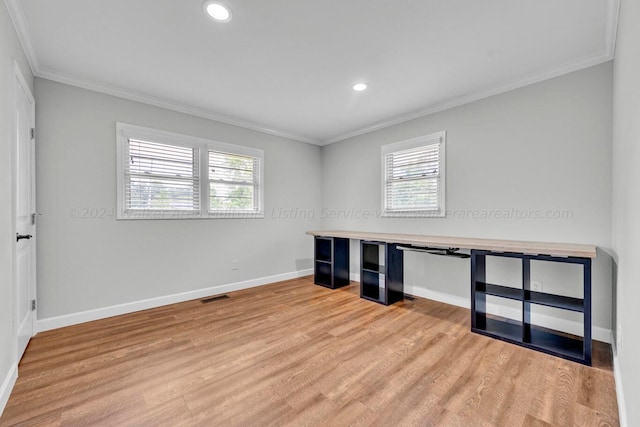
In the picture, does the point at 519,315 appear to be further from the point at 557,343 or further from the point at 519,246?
the point at 519,246

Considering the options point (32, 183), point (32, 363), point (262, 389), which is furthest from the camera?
point (32, 183)

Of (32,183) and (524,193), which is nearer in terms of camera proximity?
(32,183)

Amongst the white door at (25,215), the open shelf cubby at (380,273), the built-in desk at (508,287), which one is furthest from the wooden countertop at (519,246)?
the white door at (25,215)

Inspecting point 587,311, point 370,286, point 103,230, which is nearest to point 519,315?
point 587,311

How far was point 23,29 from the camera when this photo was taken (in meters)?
2.09

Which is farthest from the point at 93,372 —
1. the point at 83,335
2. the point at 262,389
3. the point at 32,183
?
the point at 32,183

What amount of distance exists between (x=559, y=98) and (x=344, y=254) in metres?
3.19

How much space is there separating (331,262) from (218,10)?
331cm

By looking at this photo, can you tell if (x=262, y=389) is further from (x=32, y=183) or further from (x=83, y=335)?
(x=32, y=183)

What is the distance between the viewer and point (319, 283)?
178 inches

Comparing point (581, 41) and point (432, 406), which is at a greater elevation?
point (581, 41)

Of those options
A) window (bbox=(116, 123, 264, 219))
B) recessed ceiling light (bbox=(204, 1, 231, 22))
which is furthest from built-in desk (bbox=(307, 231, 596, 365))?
recessed ceiling light (bbox=(204, 1, 231, 22))

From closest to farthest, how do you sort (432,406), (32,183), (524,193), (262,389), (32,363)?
(432,406), (262,389), (32,363), (32,183), (524,193)

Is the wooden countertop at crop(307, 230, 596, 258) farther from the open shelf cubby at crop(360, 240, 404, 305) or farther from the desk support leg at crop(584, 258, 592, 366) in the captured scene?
the open shelf cubby at crop(360, 240, 404, 305)
